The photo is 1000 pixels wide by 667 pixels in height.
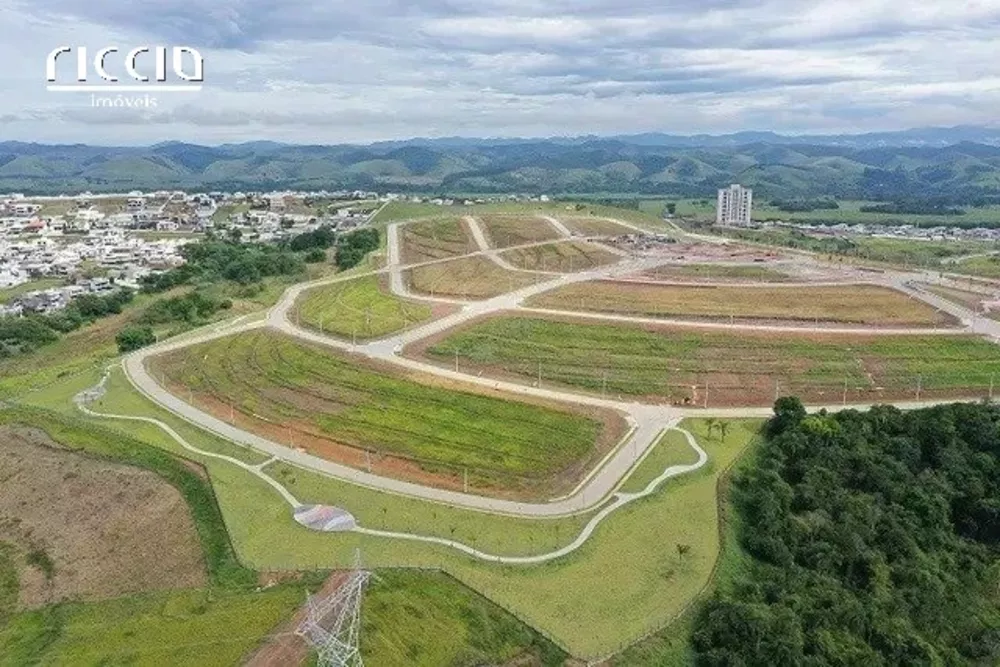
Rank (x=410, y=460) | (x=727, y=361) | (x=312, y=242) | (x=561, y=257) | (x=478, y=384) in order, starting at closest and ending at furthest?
1. (x=410, y=460)
2. (x=478, y=384)
3. (x=727, y=361)
4. (x=561, y=257)
5. (x=312, y=242)

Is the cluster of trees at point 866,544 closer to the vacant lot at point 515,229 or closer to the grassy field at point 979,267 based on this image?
the grassy field at point 979,267

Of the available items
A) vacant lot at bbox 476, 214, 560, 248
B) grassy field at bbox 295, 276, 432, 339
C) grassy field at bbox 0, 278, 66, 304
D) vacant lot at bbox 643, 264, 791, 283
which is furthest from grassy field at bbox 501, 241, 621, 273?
grassy field at bbox 0, 278, 66, 304

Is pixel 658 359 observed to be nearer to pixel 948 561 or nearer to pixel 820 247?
pixel 948 561

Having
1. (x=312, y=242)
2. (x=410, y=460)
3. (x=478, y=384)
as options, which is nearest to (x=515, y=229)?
(x=312, y=242)

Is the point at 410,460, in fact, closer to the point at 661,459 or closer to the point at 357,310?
the point at 661,459

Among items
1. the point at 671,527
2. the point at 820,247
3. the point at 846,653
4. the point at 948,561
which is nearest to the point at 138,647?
the point at 671,527

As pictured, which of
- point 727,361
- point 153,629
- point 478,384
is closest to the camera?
point 153,629

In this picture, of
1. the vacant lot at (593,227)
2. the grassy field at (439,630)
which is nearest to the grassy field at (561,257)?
the vacant lot at (593,227)

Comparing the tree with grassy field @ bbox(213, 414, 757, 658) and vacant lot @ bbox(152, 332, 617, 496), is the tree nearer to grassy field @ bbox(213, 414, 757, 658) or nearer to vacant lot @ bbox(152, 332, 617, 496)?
vacant lot @ bbox(152, 332, 617, 496)
